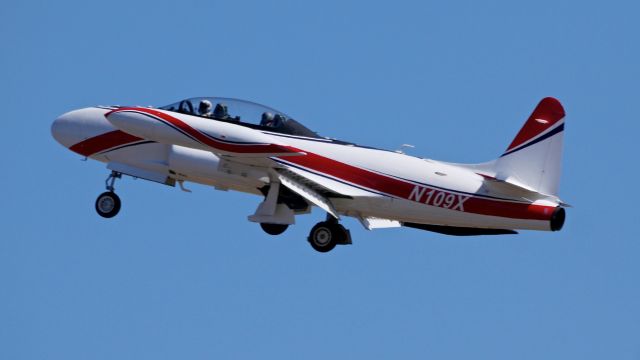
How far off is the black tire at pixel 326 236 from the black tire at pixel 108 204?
13.7 feet

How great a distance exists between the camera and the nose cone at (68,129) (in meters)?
32.0

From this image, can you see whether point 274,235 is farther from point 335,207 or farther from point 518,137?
point 518,137

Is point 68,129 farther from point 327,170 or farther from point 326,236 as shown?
point 326,236

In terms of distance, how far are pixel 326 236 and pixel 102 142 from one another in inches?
192

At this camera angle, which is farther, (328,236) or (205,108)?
(205,108)

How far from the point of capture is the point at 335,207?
3058cm

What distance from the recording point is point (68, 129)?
1264 inches

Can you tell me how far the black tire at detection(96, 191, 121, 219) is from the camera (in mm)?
32094

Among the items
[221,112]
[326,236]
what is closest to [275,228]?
[326,236]

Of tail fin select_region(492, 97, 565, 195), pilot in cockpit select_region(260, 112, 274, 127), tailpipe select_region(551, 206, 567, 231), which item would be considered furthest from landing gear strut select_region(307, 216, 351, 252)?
tailpipe select_region(551, 206, 567, 231)

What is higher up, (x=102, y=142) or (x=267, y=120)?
(x=267, y=120)

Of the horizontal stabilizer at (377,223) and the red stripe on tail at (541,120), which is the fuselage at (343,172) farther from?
the red stripe on tail at (541,120)

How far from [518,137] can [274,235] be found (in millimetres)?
5570

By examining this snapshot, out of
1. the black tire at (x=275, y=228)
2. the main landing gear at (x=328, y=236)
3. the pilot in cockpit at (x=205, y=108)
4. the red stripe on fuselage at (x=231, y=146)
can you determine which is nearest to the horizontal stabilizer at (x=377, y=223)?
the main landing gear at (x=328, y=236)
